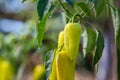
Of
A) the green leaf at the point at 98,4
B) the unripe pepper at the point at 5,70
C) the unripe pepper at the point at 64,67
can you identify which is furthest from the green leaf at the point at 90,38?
the unripe pepper at the point at 5,70

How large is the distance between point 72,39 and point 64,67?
0.06m

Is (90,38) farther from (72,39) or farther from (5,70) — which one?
(5,70)

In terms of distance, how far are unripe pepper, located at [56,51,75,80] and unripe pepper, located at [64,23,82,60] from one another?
0.01 metres

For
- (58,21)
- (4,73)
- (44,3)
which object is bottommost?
(4,73)

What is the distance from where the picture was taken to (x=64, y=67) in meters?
0.86

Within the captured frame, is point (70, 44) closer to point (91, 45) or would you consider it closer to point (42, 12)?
point (42, 12)

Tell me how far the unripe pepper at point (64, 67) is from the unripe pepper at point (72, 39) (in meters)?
0.01

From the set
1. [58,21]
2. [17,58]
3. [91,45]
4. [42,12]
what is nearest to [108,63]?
[17,58]

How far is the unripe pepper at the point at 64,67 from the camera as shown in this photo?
852 millimetres

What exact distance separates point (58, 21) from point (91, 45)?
6.66 feet

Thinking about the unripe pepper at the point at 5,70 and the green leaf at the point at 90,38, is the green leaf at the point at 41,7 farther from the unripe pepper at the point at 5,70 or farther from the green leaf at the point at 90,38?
the unripe pepper at the point at 5,70

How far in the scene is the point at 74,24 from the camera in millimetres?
873

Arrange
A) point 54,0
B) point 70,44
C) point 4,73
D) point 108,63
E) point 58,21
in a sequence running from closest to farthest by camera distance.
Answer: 1. point 70,44
2. point 54,0
3. point 108,63
4. point 4,73
5. point 58,21

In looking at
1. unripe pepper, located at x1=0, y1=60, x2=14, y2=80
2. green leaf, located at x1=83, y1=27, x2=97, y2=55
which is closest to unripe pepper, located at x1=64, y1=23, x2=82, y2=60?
green leaf, located at x1=83, y1=27, x2=97, y2=55
